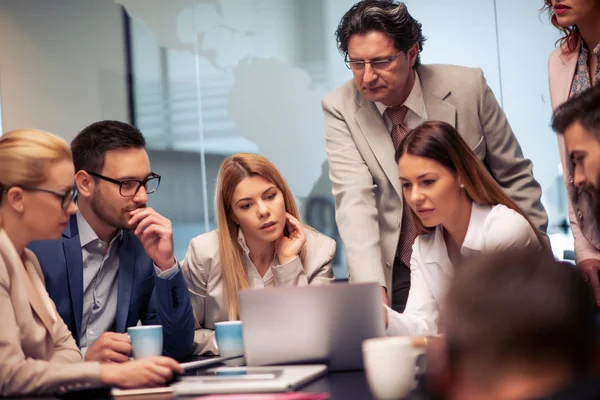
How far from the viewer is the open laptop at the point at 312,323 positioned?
178cm

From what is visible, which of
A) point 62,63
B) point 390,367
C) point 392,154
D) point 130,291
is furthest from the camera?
point 62,63

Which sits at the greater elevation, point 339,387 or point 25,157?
point 25,157

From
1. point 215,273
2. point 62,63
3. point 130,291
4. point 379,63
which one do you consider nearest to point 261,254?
point 215,273

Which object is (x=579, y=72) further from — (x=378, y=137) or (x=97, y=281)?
(x=97, y=281)

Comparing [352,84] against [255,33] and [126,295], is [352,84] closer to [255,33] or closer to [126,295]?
[126,295]

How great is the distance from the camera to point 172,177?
15.9 feet

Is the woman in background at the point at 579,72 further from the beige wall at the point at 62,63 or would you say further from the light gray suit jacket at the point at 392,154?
the beige wall at the point at 62,63

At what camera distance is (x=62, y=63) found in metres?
4.90

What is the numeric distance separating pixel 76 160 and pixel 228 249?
1.98ft

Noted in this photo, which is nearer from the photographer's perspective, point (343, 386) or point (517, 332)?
point (517, 332)

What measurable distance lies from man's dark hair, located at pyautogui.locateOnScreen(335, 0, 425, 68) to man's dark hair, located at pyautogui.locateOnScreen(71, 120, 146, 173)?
0.82 metres

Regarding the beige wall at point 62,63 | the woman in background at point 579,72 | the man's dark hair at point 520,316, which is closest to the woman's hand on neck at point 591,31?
the woman in background at point 579,72

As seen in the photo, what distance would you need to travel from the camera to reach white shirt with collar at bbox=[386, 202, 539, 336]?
2402mm

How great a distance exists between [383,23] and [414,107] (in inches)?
12.5
